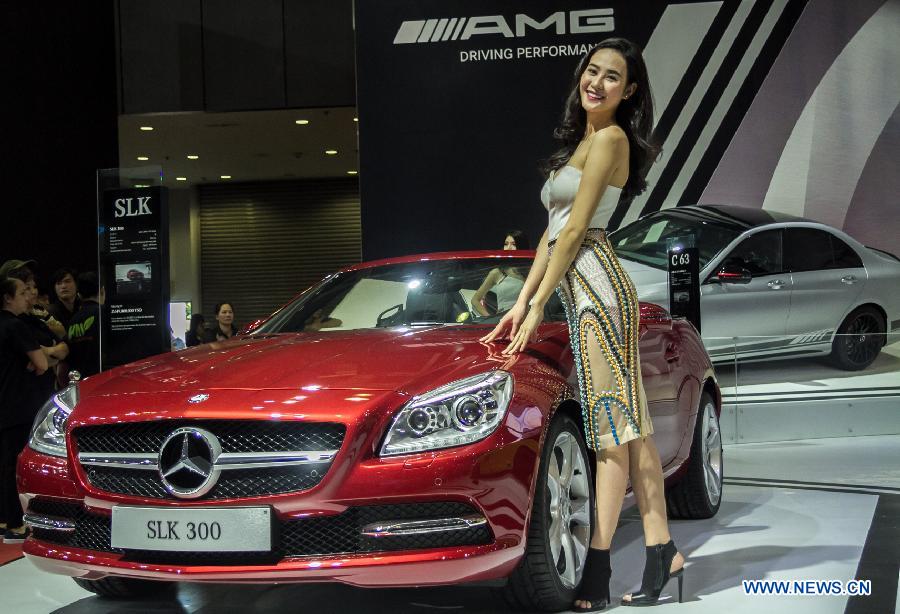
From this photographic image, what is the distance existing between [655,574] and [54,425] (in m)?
1.81

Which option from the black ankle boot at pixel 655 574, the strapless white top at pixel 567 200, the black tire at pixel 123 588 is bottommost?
the black tire at pixel 123 588

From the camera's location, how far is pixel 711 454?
15.2ft

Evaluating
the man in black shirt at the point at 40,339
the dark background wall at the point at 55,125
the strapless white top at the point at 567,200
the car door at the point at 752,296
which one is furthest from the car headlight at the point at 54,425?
the dark background wall at the point at 55,125

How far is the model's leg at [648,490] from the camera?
120 inches

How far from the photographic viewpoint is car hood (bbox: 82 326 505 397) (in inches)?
109

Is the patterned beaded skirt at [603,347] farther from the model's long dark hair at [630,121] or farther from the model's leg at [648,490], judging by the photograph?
the model's long dark hair at [630,121]

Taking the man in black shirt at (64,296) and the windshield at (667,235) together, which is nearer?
the man in black shirt at (64,296)

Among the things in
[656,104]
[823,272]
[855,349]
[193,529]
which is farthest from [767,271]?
[193,529]

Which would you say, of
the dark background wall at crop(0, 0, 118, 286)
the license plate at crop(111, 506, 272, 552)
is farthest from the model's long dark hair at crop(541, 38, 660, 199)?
the dark background wall at crop(0, 0, 118, 286)

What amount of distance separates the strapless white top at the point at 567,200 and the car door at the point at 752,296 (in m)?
4.98

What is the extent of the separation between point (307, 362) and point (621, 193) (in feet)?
3.45

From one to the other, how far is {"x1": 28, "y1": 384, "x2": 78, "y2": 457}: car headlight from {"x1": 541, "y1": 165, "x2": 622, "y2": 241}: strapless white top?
4.91 feet

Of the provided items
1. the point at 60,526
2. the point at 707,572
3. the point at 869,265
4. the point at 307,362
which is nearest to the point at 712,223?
the point at 869,265

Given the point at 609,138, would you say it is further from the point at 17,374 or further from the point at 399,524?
the point at 17,374
